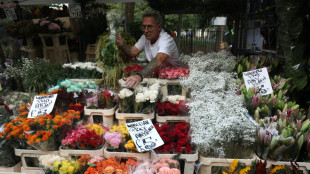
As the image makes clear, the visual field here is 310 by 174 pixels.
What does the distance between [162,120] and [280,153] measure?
0.94 meters

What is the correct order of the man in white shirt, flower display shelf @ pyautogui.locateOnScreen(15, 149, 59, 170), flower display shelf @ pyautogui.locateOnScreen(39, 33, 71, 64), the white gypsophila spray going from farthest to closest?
flower display shelf @ pyautogui.locateOnScreen(39, 33, 71, 64) → the man in white shirt → flower display shelf @ pyautogui.locateOnScreen(15, 149, 59, 170) → the white gypsophila spray

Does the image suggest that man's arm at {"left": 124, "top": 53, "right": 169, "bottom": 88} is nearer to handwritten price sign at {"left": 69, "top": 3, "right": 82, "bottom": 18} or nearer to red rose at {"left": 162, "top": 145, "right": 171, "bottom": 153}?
red rose at {"left": 162, "top": 145, "right": 171, "bottom": 153}

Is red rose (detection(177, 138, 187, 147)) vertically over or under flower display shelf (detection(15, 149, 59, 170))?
over

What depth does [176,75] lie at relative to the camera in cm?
260

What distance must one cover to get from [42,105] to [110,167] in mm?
983

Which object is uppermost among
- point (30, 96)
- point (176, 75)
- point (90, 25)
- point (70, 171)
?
point (90, 25)

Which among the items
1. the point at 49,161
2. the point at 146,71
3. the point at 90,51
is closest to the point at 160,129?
the point at 49,161

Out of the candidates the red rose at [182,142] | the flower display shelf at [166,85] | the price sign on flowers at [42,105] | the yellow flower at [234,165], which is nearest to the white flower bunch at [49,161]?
the price sign on flowers at [42,105]

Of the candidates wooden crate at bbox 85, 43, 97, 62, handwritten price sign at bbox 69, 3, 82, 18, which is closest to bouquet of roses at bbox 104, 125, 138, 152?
wooden crate at bbox 85, 43, 97, 62

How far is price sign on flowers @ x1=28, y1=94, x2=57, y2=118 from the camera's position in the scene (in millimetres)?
1992

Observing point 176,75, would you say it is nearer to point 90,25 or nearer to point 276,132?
point 276,132

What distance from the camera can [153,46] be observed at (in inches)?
122

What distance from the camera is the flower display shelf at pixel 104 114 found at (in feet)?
6.88

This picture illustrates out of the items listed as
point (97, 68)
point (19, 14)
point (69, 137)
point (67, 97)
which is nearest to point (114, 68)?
point (97, 68)
